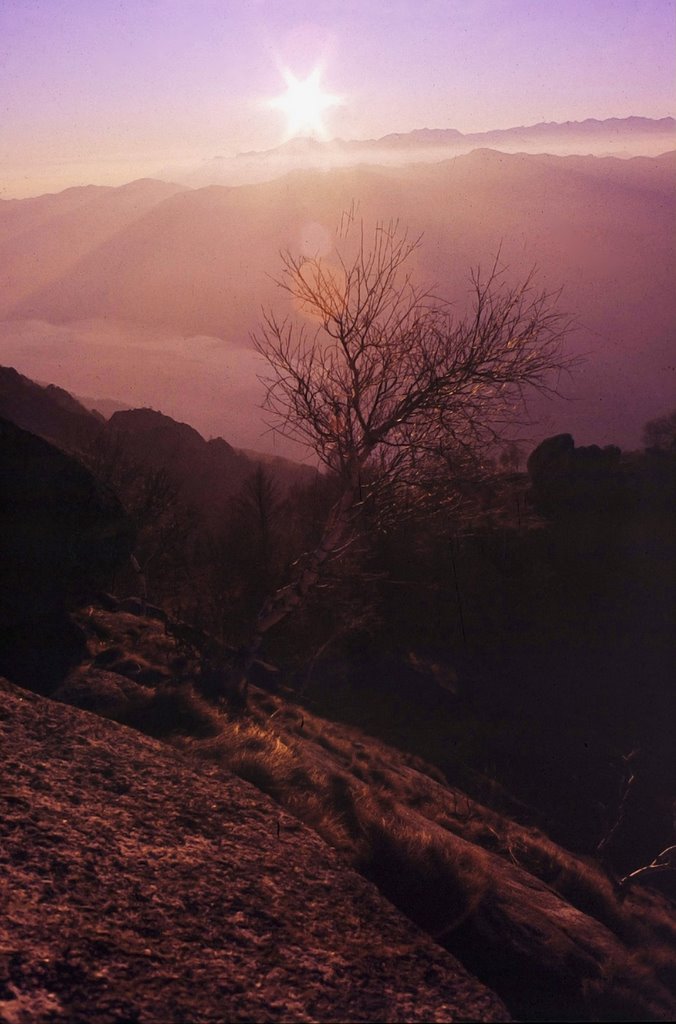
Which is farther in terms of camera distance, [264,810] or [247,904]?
[264,810]

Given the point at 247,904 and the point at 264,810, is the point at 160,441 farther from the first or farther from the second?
the point at 247,904

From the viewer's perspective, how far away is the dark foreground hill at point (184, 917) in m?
3.08

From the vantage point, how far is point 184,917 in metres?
3.71

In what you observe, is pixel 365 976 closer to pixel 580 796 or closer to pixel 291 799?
pixel 291 799

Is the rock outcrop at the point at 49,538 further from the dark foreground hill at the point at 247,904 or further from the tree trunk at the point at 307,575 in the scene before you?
the dark foreground hill at the point at 247,904

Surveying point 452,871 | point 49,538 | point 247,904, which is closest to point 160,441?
point 49,538

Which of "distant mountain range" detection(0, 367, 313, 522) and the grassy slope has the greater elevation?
"distant mountain range" detection(0, 367, 313, 522)

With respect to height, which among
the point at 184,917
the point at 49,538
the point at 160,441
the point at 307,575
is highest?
the point at 160,441

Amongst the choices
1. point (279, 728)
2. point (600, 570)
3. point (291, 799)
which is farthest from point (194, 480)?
point (291, 799)

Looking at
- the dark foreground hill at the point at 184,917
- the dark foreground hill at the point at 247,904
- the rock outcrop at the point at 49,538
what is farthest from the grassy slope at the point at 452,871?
the rock outcrop at the point at 49,538

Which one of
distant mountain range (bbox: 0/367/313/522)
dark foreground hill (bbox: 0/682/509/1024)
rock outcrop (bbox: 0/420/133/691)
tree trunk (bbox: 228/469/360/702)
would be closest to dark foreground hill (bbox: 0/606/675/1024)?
dark foreground hill (bbox: 0/682/509/1024)

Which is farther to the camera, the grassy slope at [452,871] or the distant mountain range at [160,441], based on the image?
the distant mountain range at [160,441]

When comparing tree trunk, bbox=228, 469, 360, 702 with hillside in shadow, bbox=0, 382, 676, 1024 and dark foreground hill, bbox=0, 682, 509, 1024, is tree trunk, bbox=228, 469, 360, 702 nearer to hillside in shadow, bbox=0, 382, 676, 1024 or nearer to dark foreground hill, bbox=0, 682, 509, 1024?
hillside in shadow, bbox=0, 382, 676, 1024

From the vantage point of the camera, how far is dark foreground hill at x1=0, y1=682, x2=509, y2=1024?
10.1ft
